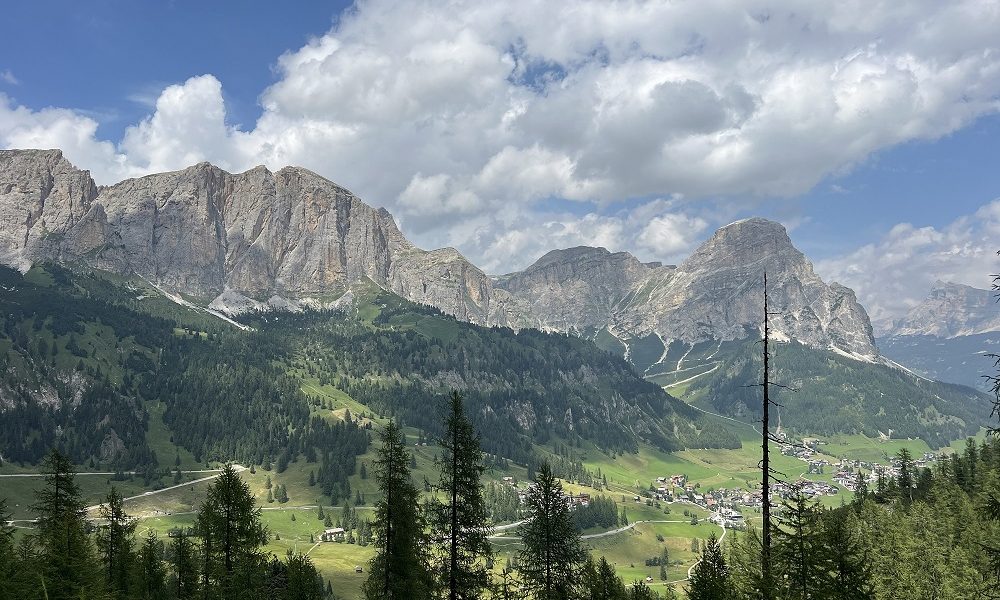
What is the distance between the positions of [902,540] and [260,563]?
75404mm

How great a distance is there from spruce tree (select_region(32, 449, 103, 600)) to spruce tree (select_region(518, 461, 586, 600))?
24495 millimetres

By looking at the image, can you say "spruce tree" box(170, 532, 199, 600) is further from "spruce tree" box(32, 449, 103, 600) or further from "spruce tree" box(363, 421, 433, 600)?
"spruce tree" box(363, 421, 433, 600)

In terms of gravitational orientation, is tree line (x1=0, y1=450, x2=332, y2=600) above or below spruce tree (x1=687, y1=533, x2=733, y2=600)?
above

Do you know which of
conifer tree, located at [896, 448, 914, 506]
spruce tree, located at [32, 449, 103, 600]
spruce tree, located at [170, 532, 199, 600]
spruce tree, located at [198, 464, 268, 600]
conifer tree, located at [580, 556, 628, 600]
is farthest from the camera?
conifer tree, located at [896, 448, 914, 506]

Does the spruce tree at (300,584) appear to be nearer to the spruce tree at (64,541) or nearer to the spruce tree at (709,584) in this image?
the spruce tree at (64,541)

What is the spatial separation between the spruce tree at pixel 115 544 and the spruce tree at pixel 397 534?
2456 centimetres

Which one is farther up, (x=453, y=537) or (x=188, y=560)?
(x=453, y=537)

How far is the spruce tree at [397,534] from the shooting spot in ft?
129

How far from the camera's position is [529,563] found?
135 feet

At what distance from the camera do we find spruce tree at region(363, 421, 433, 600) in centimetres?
3928

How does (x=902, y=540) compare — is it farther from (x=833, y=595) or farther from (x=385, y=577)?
(x=385, y=577)

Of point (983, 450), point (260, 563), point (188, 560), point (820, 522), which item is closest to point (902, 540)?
point (820, 522)

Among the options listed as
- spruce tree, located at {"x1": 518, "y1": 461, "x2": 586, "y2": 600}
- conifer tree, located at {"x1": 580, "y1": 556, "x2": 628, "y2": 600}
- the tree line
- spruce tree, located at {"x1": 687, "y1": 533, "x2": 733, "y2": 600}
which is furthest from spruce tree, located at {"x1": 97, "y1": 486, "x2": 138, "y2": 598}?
spruce tree, located at {"x1": 687, "y1": 533, "x2": 733, "y2": 600}

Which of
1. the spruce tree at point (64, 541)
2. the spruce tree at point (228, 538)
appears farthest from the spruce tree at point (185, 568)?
the spruce tree at point (228, 538)
